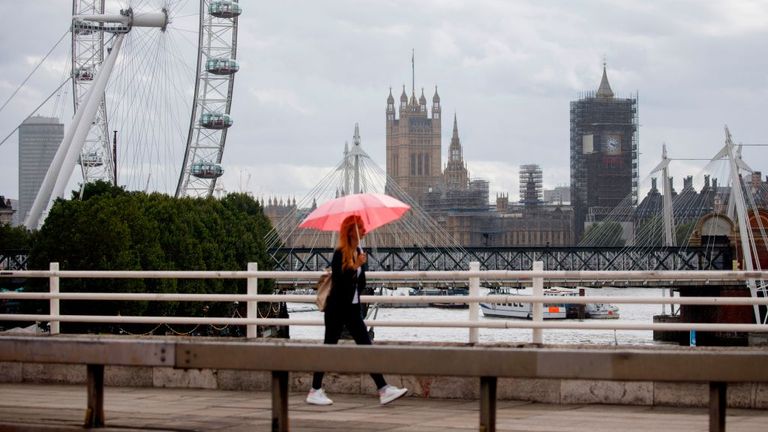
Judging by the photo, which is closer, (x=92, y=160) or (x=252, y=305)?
(x=252, y=305)

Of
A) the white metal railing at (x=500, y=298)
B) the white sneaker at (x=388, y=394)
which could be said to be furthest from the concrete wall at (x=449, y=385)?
the white sneaker at (x=388, y=394)

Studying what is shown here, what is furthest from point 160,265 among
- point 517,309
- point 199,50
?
point 517,309

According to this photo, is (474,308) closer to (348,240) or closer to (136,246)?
(348,240)

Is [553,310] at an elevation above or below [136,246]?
below

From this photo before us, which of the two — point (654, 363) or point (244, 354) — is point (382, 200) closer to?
point (244, 354)

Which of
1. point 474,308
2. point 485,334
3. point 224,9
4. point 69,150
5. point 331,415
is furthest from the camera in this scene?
point 224,9

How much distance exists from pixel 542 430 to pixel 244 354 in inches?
110

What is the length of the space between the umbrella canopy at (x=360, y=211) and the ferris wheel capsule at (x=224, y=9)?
283 feet

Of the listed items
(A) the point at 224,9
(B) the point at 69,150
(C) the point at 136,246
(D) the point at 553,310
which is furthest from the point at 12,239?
(D) the point at 553,310

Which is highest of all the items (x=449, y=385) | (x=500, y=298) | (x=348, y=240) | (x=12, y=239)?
(x=12, y=239)

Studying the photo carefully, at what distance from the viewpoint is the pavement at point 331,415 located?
451 inches

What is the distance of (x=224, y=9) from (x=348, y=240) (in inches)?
3448

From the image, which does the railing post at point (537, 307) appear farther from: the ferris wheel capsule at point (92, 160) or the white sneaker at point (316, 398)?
the ferris wheel capsule at point (92, 160)

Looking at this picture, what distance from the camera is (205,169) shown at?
108 meters
